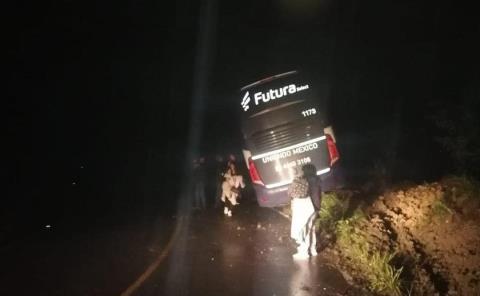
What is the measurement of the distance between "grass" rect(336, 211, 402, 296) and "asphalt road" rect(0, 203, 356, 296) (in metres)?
0.45

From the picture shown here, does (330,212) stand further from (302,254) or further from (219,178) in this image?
(219,178)

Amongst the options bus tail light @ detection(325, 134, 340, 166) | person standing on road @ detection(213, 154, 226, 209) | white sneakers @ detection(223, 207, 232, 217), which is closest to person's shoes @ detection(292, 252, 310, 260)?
bus tail light @ detection(325, 134, 340, 166)

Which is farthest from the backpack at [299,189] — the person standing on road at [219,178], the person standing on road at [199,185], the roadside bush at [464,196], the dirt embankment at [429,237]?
the person standing on road at [199,185]

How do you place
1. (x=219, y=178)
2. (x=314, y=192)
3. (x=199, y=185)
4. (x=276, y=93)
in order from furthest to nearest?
(x=199, y=185) < (x=219, y=178) < (x=276, y=93) < (x=314, y=192)

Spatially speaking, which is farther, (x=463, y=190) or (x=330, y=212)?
(x=330, y=212)

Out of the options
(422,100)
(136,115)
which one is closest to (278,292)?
(422,100)

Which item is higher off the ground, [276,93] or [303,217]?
[276,93]

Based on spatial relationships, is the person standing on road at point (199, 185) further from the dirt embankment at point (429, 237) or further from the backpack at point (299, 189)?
the backpack at point (299, 189)

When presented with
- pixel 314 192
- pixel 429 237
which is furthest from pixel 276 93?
pixel 429 237

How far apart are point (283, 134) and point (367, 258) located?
547 cm

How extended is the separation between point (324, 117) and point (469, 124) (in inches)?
137

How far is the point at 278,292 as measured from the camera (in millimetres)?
8500

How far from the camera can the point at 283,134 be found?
14.1 meters

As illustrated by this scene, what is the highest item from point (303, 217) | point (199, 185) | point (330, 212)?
point (199, 185)
